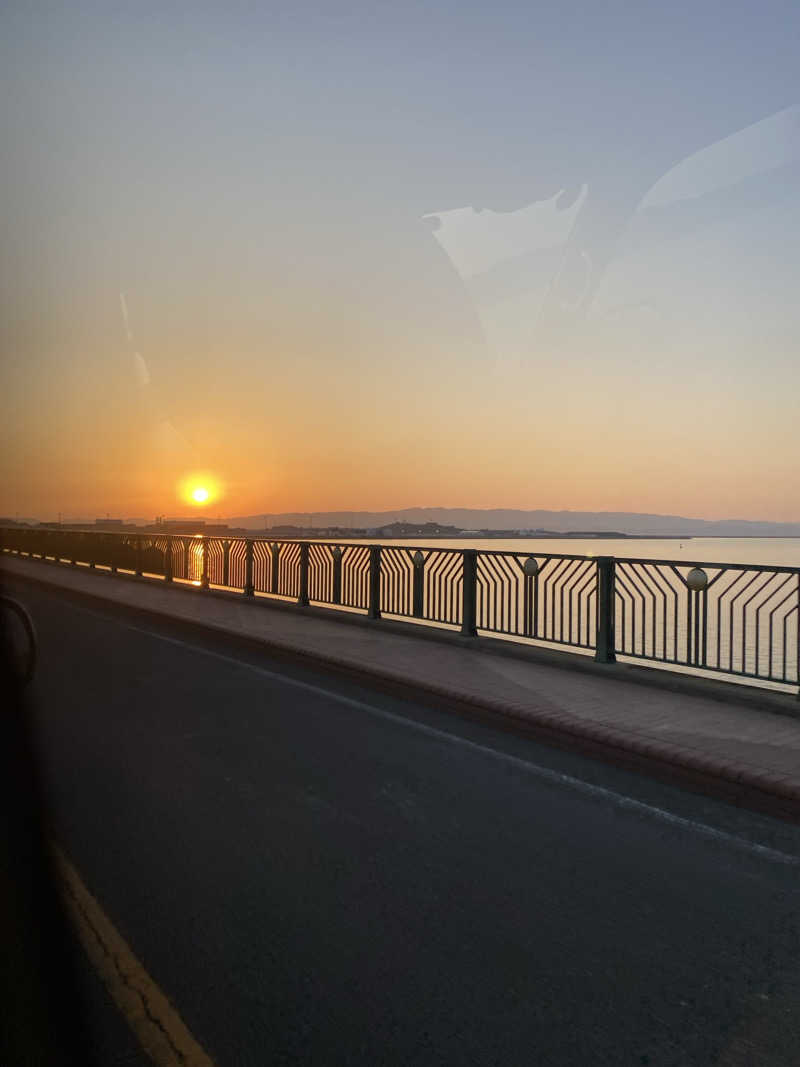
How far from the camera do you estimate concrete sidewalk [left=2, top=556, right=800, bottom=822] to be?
20.9 ft

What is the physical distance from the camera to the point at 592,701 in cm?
880

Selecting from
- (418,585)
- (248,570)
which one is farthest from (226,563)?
(418,585)

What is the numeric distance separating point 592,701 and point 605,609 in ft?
6.70

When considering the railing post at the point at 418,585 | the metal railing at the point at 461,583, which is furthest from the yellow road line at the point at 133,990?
the railing post at the point at 418,585

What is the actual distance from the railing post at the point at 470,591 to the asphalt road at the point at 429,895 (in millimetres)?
5306

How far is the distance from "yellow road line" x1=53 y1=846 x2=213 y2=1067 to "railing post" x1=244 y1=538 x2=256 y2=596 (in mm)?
17170

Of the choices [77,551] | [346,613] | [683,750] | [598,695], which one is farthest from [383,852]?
[77,551]

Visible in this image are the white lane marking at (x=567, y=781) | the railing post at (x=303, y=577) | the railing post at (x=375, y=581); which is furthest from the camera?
the railing post at (x=303, y=577)

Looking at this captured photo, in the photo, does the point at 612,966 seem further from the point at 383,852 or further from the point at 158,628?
the point at 158,628

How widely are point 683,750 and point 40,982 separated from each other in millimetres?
4988

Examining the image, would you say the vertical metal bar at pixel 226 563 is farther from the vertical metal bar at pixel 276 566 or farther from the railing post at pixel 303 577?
the railing post at pixel 303 577

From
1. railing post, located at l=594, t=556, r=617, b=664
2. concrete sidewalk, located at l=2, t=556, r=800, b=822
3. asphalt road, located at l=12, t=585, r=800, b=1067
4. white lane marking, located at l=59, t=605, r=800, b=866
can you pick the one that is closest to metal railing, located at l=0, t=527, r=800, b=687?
railing post, located at l=594, t=556, r=617, b=664

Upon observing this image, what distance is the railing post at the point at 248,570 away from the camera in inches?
842

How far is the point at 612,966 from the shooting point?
141 inches
